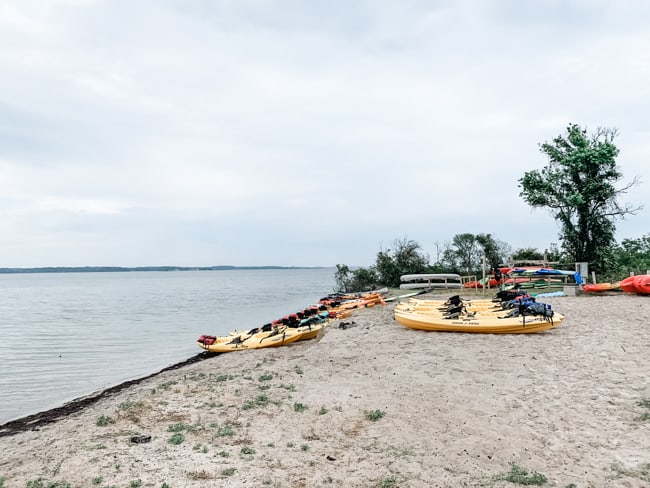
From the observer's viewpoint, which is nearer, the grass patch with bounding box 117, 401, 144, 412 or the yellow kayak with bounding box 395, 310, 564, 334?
the grass patch with bounding box 117, 401, 144, 412

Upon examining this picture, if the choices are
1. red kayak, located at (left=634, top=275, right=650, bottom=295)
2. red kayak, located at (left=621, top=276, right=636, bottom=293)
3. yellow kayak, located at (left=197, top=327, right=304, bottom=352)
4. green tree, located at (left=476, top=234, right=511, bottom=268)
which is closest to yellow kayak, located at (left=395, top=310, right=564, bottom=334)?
yellow kayak, located at (left=197, top=327, right=304, bottom=352)

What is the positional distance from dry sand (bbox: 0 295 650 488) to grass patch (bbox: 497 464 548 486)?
62 mm

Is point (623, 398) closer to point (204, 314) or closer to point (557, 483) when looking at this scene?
point (557, 483)

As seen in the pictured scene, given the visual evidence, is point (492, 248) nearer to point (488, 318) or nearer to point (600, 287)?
point (600, 287)

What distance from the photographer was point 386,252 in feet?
111

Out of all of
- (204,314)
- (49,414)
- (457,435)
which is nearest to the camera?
(457,435)

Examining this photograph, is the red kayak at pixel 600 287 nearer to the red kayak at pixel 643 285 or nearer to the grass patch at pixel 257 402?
the red kayak at pixel 643 285

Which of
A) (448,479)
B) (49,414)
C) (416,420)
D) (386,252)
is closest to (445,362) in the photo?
(416,420)

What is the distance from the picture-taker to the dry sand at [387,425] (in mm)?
4918

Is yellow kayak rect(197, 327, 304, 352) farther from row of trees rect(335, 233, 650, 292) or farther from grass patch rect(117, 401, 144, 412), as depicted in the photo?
row of trees rect(335, 233, 650, 292)

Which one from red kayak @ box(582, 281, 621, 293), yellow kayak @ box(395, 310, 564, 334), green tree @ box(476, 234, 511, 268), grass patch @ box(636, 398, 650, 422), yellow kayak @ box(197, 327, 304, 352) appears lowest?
yellow kayak @ box(197, 327, 304, 352)

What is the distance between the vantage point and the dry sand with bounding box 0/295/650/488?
16.1 ft

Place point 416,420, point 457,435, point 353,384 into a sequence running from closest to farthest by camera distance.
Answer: point 457,435 → point 416,420 → point 353,384

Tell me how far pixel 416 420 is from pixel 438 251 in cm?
2874
